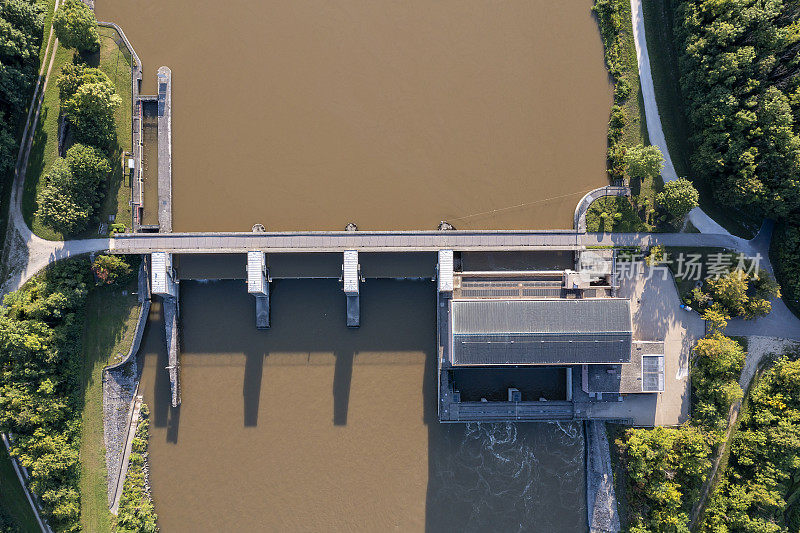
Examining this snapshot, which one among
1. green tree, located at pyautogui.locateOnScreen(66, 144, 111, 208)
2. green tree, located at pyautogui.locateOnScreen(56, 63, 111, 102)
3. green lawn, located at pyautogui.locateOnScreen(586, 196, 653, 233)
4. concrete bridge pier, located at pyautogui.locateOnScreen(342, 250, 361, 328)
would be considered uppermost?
green tree, located at pyautogui.locateOnScreen(56, 63, 111, 102)

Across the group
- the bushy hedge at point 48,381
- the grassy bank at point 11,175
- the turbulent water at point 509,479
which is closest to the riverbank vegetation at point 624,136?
the turbulent water at point 509,479

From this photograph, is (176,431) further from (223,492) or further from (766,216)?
(766,216)

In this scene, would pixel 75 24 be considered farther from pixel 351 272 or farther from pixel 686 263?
pixel 686 263

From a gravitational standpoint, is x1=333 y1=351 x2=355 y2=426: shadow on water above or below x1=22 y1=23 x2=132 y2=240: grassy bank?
below

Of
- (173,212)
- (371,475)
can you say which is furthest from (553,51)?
(371,475)

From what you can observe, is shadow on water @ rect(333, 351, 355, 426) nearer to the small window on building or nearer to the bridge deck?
the bridge deck

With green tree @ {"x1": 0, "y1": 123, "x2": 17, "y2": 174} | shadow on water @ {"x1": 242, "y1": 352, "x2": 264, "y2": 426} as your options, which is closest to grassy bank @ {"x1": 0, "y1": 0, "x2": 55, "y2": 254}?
green tree @ {"x1": 0, "y1": 123, "x2": 17, "y2": 174}

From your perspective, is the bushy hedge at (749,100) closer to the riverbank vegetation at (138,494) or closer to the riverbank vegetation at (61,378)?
the riverbank vegetation at (61,378)
